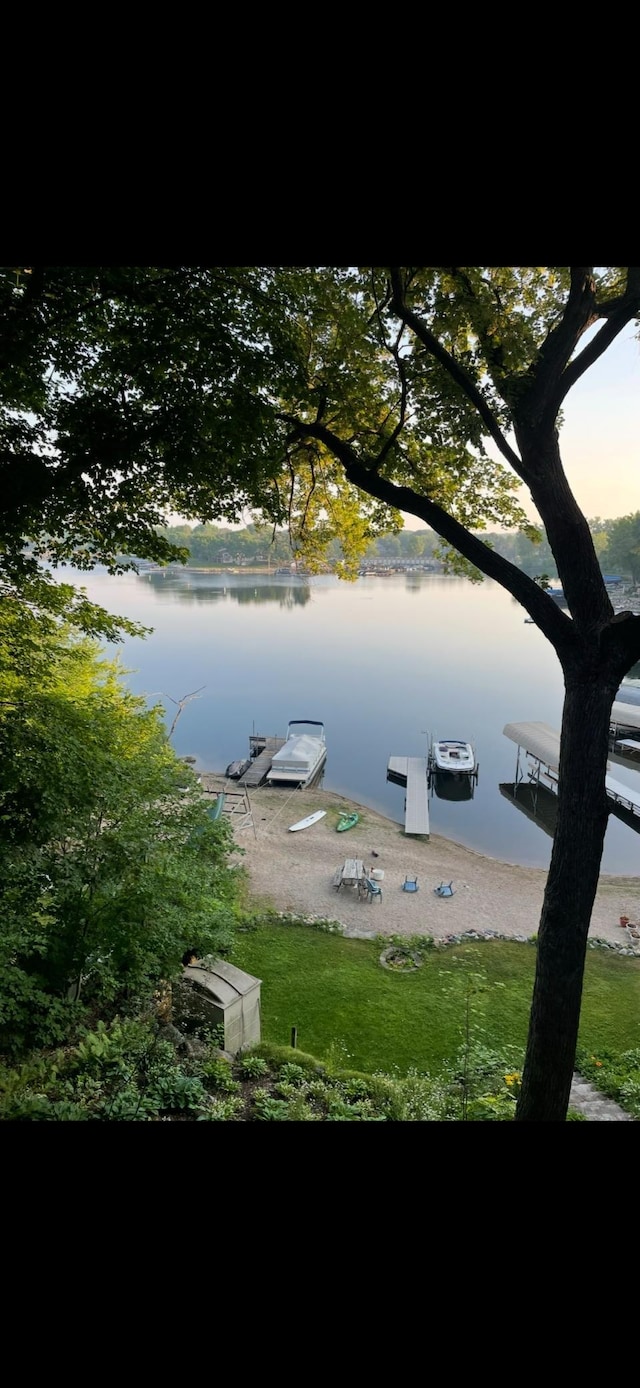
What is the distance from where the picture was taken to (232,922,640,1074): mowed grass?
5953mm

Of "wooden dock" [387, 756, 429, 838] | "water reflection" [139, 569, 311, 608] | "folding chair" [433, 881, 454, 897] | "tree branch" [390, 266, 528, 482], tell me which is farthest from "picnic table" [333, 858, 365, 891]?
"water reflection" [139, 569, 311, 608]

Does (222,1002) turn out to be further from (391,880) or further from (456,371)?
(391,880)

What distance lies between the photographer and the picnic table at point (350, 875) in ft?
32.7

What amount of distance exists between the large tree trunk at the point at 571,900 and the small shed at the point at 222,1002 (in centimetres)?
296

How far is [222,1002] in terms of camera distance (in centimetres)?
500

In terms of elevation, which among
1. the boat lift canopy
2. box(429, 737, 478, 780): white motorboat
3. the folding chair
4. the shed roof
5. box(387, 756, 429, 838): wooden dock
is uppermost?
the shed roof

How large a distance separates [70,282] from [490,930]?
931cm

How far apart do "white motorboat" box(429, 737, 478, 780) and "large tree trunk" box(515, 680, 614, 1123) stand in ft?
48.5

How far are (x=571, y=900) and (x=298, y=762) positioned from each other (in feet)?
45.3

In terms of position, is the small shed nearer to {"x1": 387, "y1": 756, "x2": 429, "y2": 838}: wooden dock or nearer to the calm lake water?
the calm lake water
